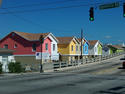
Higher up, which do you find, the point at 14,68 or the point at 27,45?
the point at 27,45

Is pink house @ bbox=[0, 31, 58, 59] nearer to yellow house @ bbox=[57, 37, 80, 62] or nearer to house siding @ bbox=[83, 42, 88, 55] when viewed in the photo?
yellow house @ bbox=[57, 37, 80, 62]

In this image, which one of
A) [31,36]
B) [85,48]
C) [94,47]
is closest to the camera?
[31,36]

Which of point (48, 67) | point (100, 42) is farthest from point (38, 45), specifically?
point (100, 42)

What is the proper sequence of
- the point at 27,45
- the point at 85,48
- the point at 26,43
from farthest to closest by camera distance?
the point at 85,48 → the point at 26,43 → the point at 27,45

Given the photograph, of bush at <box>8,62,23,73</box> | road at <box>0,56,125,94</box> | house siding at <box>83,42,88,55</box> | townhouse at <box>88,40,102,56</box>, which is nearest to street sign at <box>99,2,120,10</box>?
road at <box>0,56,125,94</box>

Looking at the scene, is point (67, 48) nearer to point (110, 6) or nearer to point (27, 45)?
point (27, 45)

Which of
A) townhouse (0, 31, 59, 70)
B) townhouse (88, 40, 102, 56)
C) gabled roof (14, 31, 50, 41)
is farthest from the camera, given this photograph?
townhouse (88, 40, 102, 56)

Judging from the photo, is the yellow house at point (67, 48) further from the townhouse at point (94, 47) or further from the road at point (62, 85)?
the road at point (62, 85)

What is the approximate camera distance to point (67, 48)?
54.8 meters

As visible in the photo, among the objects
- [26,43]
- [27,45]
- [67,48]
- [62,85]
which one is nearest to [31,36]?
[26,43]

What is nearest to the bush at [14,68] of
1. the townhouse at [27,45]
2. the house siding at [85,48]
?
the townhouse at [27,45]

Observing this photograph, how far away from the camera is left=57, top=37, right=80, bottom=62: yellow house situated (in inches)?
2162

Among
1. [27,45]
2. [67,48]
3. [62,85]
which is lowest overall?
[62,85]

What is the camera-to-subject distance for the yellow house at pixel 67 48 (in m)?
54.9
